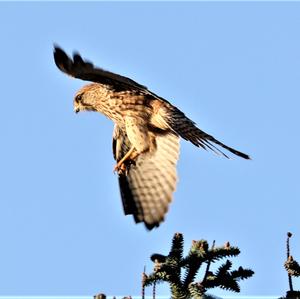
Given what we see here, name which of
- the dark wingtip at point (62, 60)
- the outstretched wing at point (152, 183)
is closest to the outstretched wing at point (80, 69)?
the dark wingtip at point (62, 60)

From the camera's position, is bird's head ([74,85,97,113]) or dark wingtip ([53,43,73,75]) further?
bird's head ([74,85,97,113])

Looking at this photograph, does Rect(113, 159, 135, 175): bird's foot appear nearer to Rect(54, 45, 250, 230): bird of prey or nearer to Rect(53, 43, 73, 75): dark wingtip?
Rect(54, 45, 250, 230): bird of prey

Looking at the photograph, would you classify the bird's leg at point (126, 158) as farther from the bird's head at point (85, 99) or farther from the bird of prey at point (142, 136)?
the bird's head at point (85, 99)

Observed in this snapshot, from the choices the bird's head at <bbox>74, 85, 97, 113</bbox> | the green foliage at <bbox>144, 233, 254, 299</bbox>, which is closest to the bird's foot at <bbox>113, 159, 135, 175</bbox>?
the bird's head at <bbox>74, 85, 97, 113</bbox>

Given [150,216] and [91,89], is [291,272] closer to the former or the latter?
[150,216]

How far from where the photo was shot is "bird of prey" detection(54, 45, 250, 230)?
21.2 feet

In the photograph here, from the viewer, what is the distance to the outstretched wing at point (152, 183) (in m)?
6.63

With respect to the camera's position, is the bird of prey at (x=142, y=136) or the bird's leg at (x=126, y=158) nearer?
the bird of prey at (x=142, y=136)

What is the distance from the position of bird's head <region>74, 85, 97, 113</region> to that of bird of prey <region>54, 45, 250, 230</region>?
10 mm

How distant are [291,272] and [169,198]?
298 cm

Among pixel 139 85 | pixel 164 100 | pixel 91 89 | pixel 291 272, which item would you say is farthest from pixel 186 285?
pixel 91 89

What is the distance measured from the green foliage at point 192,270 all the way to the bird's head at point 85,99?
354 cm

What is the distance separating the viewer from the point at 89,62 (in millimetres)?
5914

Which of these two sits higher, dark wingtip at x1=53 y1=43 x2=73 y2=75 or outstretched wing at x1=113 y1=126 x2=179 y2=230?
dark wingtip at x1=53 y1=43 x2=73 y2=75
